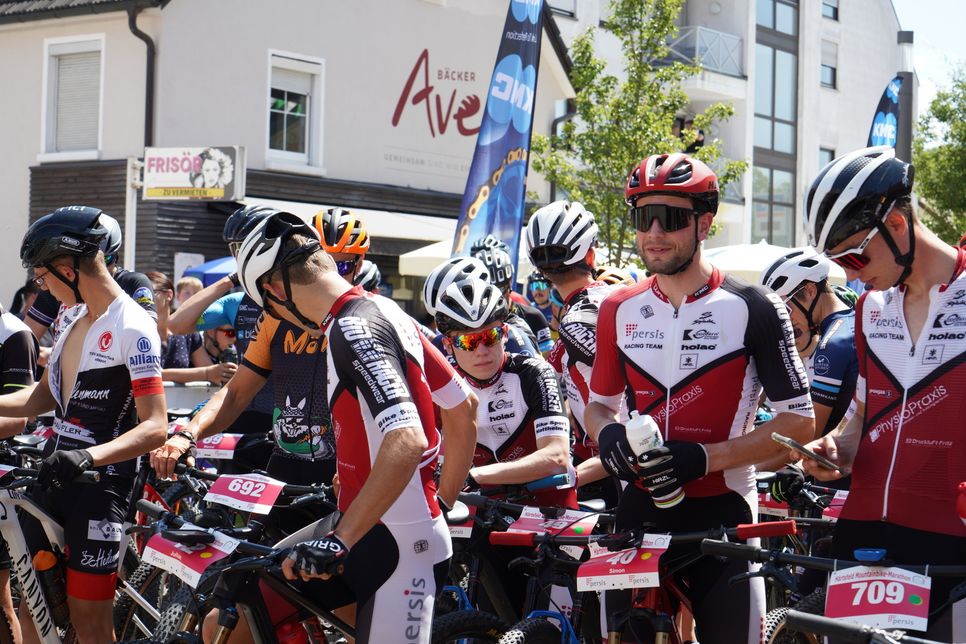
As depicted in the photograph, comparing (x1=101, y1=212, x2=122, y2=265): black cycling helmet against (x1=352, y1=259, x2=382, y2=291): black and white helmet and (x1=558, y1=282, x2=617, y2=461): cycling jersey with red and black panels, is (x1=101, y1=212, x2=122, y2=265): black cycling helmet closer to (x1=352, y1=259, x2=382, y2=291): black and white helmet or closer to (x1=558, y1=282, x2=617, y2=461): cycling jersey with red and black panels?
(x1=352, y1=259, x2=382, y2=291): black and white helmet

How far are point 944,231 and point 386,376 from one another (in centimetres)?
2856

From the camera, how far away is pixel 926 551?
3572 mm

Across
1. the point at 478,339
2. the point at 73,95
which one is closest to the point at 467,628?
the point at 478,339

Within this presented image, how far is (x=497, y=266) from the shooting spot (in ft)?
24.8

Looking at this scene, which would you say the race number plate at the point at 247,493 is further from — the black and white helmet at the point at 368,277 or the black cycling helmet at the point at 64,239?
the black and white helmet at the point at 368,277

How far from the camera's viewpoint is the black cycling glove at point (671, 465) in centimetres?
386

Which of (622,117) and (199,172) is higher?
(622,117)

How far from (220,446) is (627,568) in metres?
3.41

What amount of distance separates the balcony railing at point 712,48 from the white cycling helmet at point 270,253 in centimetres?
2972

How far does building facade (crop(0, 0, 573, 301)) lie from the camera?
20.1 meters

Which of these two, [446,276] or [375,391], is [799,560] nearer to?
[375,391]

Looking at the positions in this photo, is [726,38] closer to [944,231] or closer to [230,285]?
[944,231]

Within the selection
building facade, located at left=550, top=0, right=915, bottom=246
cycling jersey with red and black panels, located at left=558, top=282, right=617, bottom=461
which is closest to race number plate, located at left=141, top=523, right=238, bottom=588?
cycling jersey with red and black panels, located at left=558, top=282, right=617, bottom=461

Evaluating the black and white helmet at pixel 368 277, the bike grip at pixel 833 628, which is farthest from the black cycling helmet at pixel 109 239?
the bike grip at pixel 833 628
